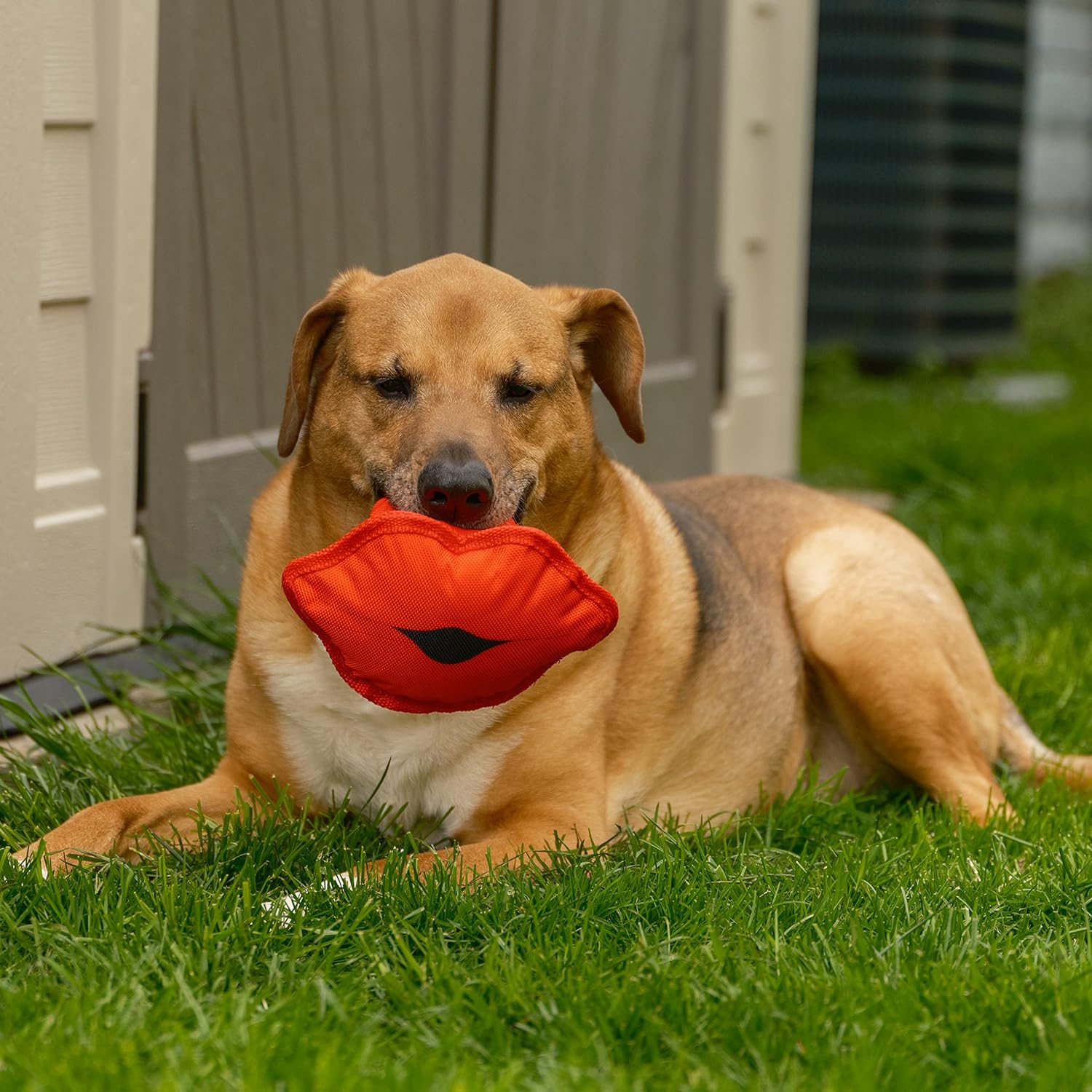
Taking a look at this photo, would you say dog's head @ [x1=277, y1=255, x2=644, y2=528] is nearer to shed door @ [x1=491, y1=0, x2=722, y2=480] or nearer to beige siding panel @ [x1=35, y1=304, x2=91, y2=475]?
beige siding panel @ [x1=35, y1=304, x2=91, y2=475]

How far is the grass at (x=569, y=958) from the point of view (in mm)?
2070

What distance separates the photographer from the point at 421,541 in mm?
2553

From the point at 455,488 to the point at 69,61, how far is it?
179 centimetres

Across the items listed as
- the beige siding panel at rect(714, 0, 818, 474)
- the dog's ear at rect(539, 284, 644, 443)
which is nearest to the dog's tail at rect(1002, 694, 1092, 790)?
the dog's ear at rect(539, 284, 644, 443)

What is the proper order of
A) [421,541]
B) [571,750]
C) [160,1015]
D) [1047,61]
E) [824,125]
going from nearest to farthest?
[160,1015] → [421,541] → [571,750] → [824,125] → [1047,61]

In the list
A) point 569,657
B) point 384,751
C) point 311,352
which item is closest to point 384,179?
point 311,352

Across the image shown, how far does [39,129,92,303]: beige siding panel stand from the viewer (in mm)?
3695

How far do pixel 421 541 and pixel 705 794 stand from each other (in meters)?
1.14

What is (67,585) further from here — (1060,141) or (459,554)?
(1060,141)

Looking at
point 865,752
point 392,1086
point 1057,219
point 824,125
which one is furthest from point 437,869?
point 1057,219

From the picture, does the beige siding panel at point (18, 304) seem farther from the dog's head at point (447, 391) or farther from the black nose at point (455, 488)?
the black nose at point (455, 488)

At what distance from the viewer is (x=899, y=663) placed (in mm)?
3502

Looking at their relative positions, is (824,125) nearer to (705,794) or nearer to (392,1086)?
(705,794)

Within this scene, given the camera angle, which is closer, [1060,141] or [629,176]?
[629,176]
